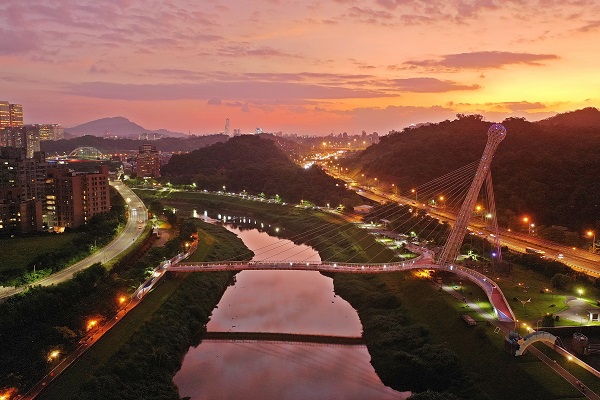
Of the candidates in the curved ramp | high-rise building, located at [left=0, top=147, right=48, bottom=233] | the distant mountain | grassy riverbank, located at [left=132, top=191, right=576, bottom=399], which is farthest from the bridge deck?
the distant mountain

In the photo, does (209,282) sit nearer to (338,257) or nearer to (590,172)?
(338,257)

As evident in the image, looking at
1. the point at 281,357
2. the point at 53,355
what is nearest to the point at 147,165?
the point at 281,357

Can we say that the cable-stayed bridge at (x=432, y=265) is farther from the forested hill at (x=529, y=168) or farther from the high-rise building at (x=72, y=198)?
the high-rise building at (x=72, y=198)

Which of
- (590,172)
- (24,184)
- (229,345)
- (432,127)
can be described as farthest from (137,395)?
(432,127)

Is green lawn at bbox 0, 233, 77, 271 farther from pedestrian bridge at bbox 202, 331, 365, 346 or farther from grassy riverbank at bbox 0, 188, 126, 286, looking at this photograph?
pedestrian bridge at bbox 202, 331, 365, 346

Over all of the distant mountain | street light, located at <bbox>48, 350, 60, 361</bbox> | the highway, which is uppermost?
the distant mountain

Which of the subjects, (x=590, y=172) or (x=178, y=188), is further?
(x=178, y=188)
